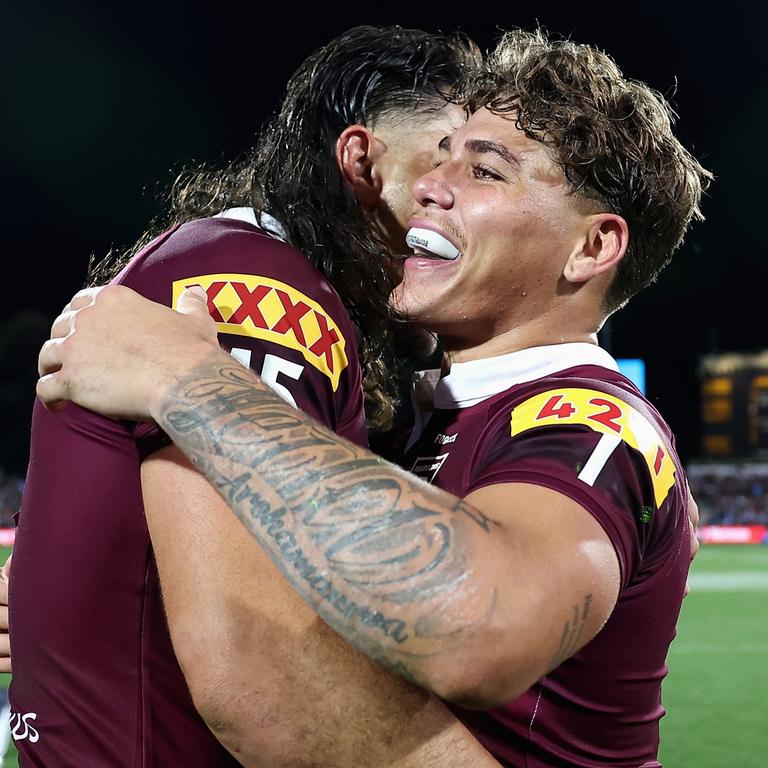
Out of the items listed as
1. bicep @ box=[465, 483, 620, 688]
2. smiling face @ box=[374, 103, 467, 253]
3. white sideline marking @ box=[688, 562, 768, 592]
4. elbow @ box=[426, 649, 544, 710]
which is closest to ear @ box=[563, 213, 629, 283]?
smiling face @ box=[374, 103, 467, 253]

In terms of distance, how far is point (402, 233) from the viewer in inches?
97.6

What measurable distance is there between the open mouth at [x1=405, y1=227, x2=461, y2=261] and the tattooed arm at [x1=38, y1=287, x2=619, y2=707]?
99 cm

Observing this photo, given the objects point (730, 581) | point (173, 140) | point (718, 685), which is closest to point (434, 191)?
point (718, 685)

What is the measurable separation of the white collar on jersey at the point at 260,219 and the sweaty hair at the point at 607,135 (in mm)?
708

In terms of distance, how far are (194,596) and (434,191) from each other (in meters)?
1.26

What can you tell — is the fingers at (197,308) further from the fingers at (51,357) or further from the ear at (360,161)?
the ear at (360,161)

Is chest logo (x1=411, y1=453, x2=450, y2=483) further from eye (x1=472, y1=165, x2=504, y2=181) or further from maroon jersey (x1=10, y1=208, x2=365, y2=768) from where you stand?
eye (x1=472, y1=165, x2=504, y2=181)

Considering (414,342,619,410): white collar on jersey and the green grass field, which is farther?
the green grass field

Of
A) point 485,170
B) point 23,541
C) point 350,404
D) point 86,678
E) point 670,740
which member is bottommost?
point 670,740

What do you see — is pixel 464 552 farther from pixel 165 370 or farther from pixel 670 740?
pixel 670 740

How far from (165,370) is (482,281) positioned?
1.12m

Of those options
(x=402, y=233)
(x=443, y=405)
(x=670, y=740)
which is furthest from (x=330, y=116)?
(x=670, y=740)

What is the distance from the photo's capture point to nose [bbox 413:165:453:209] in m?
2.33

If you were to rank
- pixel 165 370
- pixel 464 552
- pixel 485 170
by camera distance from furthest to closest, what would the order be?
pixel 485 170, pixel 165 370, pixel 464 552
